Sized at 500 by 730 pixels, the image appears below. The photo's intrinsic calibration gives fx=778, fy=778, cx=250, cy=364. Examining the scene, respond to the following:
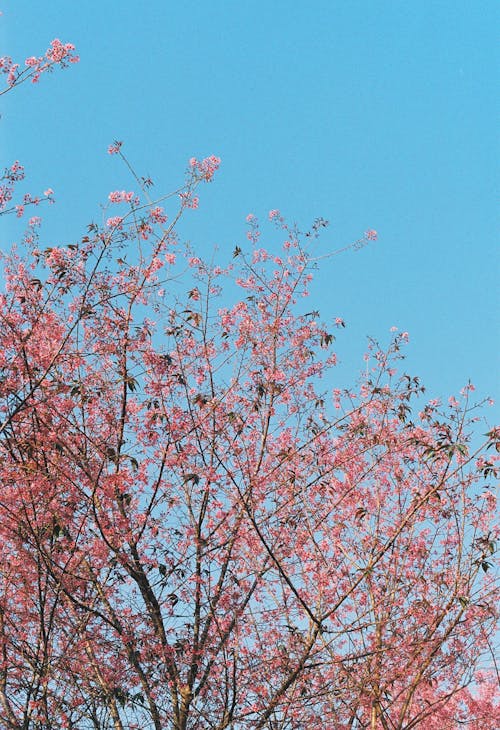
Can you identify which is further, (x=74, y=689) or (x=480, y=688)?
(x=480, y=688)

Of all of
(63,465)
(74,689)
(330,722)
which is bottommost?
(330,722)

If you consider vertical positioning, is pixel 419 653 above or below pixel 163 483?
below

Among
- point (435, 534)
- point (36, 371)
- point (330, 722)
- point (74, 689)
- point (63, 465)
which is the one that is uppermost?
point (36, 371)

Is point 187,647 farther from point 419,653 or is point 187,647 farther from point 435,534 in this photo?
point 435,534

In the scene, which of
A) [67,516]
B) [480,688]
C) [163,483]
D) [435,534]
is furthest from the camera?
[480,688]

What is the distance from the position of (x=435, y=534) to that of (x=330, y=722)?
7.34 ft

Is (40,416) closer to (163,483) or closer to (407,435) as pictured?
(163,483)

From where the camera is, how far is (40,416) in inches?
270

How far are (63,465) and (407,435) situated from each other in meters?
3.90

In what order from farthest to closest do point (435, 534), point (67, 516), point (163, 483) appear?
point (435, 534), point (163, 483), point (67, 516)

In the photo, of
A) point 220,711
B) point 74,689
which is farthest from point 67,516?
point 220,711

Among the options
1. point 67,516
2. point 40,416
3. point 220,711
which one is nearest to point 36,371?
point 40,416

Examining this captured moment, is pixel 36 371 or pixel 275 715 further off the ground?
pixel 36 371

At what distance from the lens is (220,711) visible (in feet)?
21.9
